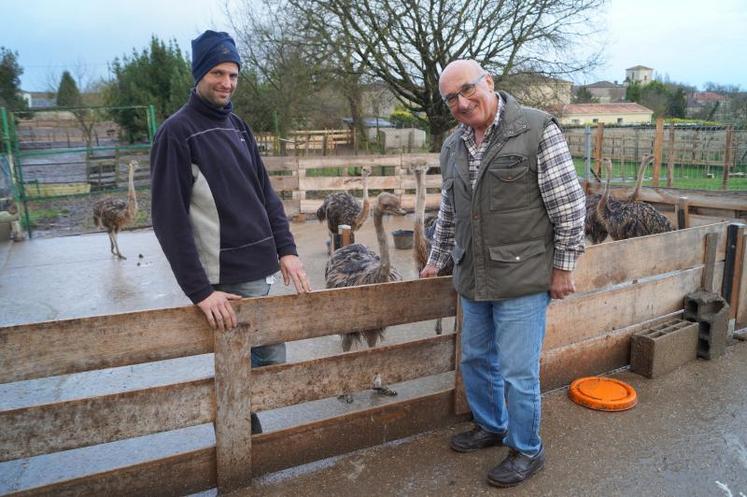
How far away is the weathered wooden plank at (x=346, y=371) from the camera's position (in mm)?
2945

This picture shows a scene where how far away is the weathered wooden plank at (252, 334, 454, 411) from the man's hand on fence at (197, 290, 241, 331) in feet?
1.12

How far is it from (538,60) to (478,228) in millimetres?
13298

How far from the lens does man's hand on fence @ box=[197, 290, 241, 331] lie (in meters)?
2.58

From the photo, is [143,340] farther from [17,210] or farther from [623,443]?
[17,210]

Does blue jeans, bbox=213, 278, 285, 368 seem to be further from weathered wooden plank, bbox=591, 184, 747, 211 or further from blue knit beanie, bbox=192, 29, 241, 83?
weathered wooden plank, bbox=591, 184, 747, 211

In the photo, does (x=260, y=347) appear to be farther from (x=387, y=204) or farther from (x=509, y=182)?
(x=387, y=204)

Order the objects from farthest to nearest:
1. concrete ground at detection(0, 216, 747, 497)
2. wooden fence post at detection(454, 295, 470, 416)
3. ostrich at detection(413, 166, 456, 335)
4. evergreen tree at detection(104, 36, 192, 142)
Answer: evergreen tree at detection(104, 36, 192, 142) < ostrich at detection(413, 166, 456, 335) < wooden fence post at detection(454, 295, 470, 416) < concrete ground at detection(0, 216, 747, 497)

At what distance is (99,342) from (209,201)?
780mm

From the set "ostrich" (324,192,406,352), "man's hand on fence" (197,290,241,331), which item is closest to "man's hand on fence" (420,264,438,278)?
"ostrich" (324,192,406,352)

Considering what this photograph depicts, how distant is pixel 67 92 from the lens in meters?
30.0

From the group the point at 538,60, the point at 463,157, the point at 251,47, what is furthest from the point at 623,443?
the point at 251,47

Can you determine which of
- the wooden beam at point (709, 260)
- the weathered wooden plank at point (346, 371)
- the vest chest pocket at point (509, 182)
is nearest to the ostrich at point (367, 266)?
the weathered wooden plank at point (346, 371)

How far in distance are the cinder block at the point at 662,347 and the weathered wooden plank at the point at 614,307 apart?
0.13 metres

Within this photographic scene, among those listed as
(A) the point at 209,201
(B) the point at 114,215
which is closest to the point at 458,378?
(A) the point at 209,201
